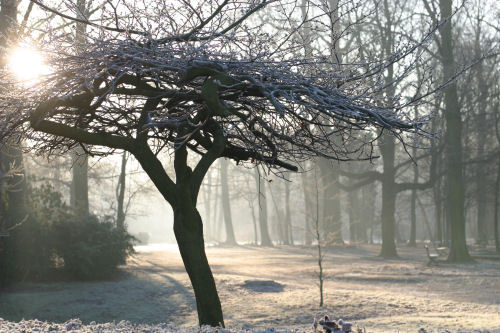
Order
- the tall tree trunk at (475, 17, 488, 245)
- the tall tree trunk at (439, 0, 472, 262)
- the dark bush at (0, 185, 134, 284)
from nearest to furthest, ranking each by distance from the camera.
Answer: the dark bush at (0, 185, 134, 284) < the tall tree trunk at (439, 0, 472, 262) < the tall tree trunk at (475, 17, 488, 245)

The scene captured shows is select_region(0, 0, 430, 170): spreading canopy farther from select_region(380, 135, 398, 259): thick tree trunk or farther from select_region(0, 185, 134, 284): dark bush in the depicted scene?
select_region(380, 135, 398, 259): thick tree trunk

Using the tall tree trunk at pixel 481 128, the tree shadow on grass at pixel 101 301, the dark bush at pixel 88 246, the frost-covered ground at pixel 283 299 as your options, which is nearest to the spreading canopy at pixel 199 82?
the frost-covered ground at pixel 283 299

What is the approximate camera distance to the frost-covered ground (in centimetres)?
1034

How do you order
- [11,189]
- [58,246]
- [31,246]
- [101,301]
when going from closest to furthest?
[101,301] → [11,189] → [31,246] → [58,246]

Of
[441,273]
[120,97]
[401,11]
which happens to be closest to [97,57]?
[120,97]

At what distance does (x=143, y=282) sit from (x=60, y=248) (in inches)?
109

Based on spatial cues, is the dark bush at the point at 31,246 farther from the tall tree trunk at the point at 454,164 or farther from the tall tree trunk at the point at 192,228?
the tall tree trunk at the point at 454,164

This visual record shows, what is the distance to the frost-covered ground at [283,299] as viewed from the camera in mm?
10344

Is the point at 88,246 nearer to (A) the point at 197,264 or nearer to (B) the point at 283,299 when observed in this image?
(B) the point at 283,299

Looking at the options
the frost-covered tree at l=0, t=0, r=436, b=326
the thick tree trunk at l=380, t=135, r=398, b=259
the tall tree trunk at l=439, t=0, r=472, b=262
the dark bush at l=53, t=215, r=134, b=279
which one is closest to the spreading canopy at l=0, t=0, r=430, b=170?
the frost-covered tree at l=0, t=0, r=436, b=326

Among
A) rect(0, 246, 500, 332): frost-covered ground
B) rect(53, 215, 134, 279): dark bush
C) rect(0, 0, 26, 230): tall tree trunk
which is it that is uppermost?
rect(0, 0, 26, 230): tall tree trunk

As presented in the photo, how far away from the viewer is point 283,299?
1278 cm

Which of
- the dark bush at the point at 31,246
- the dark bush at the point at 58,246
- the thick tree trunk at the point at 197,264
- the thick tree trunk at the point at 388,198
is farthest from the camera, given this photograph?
the thick tree trunk at the point at 388,198

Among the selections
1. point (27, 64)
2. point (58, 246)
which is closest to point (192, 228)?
point (27, 64)
